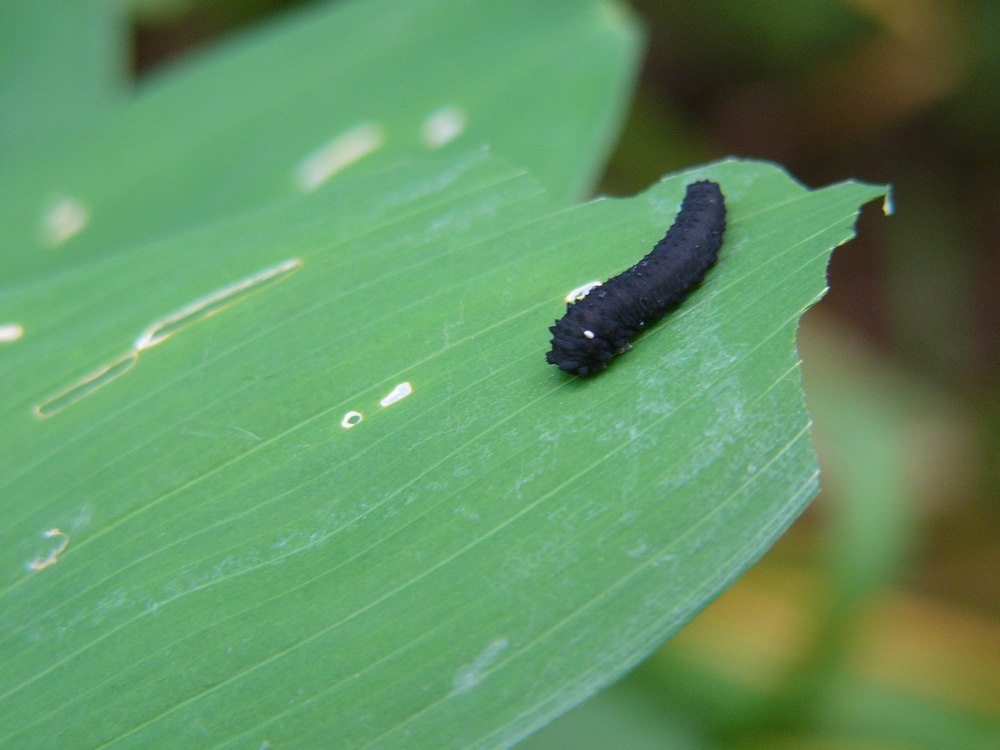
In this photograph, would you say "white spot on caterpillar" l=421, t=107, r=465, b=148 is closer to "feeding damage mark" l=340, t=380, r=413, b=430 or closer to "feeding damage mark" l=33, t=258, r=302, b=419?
A: "feeding damage mark" l=33, t=258, r=302, b=419

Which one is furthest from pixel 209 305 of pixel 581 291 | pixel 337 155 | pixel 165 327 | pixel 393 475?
pixel 337 155

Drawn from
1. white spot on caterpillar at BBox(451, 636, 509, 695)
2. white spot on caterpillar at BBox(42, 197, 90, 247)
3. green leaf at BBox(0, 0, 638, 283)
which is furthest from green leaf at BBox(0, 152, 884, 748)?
white spot on caterpillar at BBox(42, 197, 90, 247)

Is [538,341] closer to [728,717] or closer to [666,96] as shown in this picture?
[728,717]

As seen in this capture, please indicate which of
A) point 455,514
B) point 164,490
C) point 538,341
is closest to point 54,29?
point 164,490

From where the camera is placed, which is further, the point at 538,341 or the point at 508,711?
the point at 538,341

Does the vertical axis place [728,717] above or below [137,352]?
below
